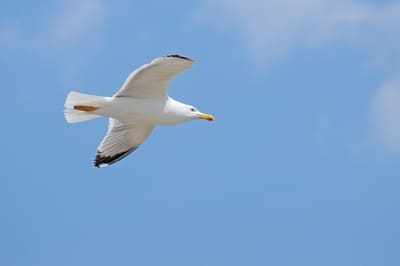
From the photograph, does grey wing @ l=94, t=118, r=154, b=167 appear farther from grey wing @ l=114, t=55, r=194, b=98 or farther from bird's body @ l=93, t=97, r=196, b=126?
grey wing @ l=114, t=55, r=194, b=98

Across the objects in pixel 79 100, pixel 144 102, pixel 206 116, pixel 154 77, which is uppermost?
pixel 206 116

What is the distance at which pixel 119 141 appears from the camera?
1257 centimetres

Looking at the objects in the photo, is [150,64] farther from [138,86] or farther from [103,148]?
[103,148]

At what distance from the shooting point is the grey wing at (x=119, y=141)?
12461mm

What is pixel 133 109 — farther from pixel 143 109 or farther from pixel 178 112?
pixel 178 112

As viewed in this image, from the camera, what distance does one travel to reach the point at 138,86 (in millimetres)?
11391

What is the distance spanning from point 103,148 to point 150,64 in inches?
78.3

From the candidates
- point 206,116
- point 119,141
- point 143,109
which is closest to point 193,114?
point 206,116

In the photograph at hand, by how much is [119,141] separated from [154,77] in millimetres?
1572

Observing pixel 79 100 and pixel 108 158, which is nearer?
pixel 79 100

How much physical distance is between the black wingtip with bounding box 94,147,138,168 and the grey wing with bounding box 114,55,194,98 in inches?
49.6

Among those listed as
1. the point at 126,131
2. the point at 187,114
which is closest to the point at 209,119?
the point at 187,114

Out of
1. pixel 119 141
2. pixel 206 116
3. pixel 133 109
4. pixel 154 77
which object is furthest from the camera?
pixel 119 141

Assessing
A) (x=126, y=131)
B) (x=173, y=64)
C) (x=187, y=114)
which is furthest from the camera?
(x=126, y=131)
